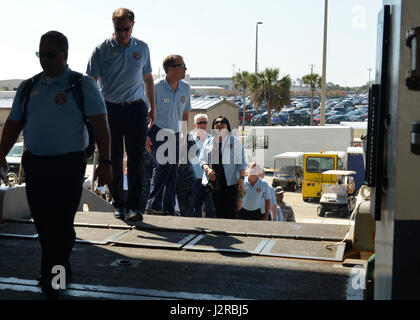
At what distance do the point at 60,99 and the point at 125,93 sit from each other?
185 cm

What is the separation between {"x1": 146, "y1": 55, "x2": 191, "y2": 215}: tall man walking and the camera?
265 inches

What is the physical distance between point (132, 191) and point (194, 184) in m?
2.01

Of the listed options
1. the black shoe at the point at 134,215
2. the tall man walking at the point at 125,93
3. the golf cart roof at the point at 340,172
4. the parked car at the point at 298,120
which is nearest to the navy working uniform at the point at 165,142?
the tall man walking at the point at 125,93

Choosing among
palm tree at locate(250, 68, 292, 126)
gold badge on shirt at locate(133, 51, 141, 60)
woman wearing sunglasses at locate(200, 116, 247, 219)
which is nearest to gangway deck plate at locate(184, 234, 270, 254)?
gold badge on shirt at locate(133, 51, 141, 60)

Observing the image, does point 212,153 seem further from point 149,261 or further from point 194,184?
point 149,261

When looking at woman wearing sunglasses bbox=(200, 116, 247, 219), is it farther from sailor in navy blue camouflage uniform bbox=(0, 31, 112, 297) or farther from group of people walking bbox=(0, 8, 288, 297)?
sailor in navy blue camouflage uniform bbox=(0, 31, 112, 297)

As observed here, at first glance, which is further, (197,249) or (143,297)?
(197,249)

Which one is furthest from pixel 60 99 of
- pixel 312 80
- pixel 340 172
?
pixel 312 80

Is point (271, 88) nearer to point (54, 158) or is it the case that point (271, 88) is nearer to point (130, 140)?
point (130, 140)

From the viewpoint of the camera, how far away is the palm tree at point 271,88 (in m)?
52.7

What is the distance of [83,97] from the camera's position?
3730 millimetres

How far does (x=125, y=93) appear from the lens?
552cm

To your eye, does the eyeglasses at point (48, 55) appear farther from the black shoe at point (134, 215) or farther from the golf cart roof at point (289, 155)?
the golf cart roof at point (289, 155)

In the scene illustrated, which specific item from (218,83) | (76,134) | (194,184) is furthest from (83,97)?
(218,83)
